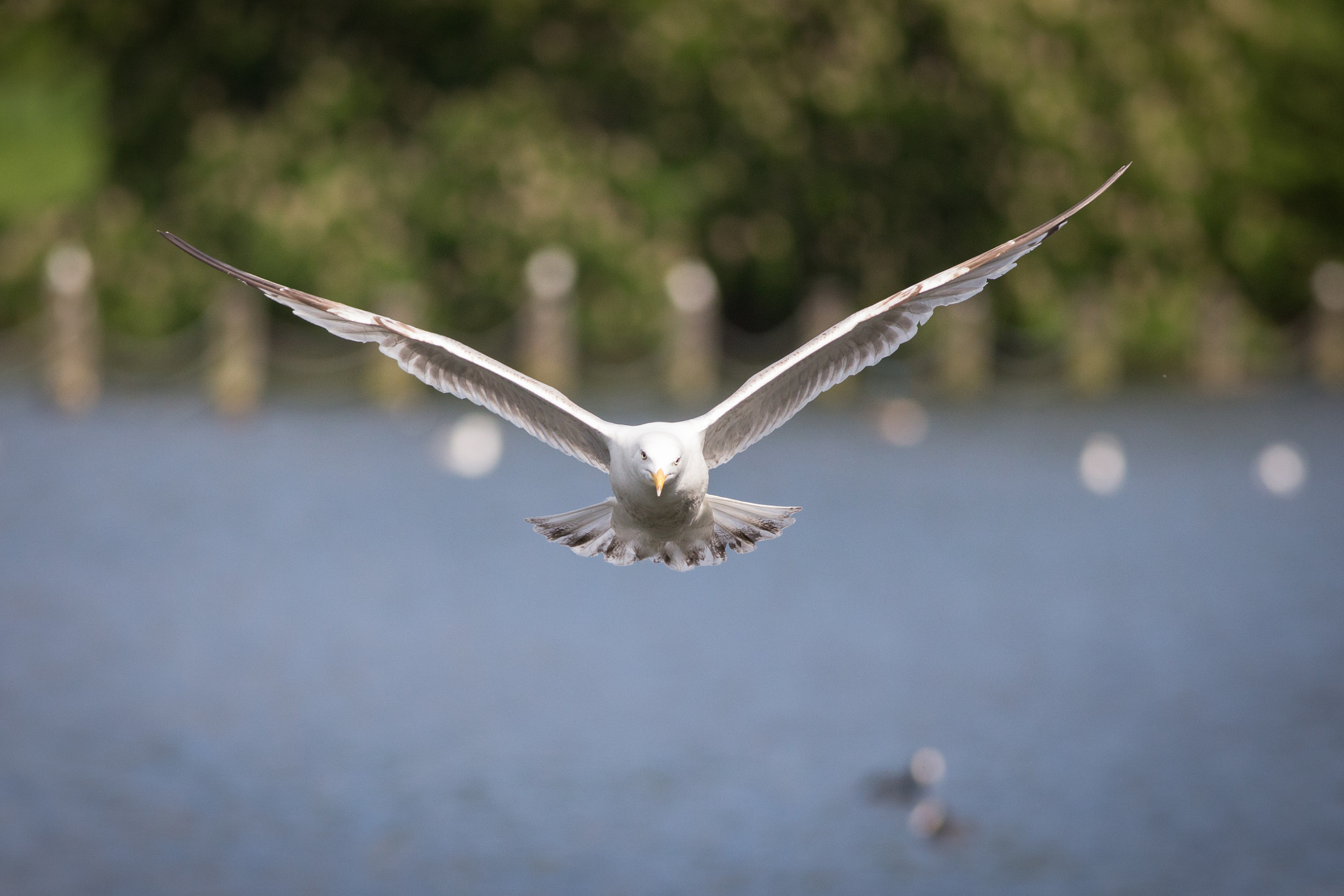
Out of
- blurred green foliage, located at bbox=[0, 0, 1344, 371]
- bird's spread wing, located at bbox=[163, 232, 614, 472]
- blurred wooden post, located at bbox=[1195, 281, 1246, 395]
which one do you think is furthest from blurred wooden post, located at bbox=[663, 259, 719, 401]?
bird's spread wing, located at bbox=[163, 232, 614, 472]

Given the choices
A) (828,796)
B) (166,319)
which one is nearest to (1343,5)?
(166,319)

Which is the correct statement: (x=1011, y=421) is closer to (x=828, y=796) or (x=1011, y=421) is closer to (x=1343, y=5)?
(x=1343, y=5)

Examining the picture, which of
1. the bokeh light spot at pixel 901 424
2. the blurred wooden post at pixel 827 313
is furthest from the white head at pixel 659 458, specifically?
the bokeh light spot at pixel 901 424

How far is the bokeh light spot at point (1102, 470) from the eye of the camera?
24844 mm

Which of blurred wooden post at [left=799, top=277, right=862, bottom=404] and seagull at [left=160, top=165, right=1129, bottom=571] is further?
blurred wooden post at [left=799, top=277, right=862, bottom=404]

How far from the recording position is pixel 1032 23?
29.5m

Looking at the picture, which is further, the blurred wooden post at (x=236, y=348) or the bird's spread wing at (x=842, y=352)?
the blurred wooden post at (x=236, y=348)

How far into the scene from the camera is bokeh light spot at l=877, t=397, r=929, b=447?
87.9ft

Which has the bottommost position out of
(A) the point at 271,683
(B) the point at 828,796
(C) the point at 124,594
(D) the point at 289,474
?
(B) the point at 828,796

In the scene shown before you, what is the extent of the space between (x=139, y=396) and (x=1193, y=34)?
20.1 m

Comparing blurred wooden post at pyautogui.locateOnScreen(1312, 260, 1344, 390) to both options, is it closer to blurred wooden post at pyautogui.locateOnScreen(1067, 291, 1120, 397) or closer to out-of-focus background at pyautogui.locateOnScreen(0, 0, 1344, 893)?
out-of-focus background at pyautogui.locateOnScreen(0, 0, 1344, 893)

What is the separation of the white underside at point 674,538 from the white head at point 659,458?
55cm

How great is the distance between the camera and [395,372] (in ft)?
88.6

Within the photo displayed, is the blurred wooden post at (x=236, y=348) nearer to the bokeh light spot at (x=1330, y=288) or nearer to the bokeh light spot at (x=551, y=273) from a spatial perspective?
the bokeh light spot at (x=551, y=273)
